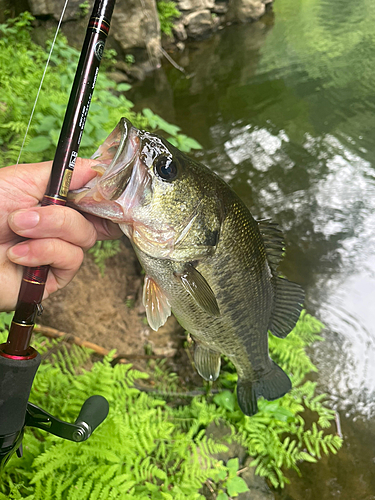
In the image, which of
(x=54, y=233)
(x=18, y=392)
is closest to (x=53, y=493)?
(x=18, y=392)

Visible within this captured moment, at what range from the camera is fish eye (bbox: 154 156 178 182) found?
114 centimetres

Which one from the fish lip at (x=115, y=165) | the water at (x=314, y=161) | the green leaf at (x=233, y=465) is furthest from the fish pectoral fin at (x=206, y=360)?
the water at (x=314, y=161)

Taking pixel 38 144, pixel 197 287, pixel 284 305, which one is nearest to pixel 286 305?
pixel 284 305

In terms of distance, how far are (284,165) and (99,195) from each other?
5753 mm

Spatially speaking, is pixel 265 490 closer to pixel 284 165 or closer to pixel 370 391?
pixel 370 391

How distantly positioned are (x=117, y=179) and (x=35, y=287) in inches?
16.1

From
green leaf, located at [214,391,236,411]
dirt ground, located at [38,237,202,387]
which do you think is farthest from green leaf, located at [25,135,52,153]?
green leaf, located at [214,391,236,411]

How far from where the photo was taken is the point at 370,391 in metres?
3.72

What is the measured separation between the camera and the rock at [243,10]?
12200mm

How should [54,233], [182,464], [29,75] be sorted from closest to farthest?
[54,233] → [182,464] → [29,75]

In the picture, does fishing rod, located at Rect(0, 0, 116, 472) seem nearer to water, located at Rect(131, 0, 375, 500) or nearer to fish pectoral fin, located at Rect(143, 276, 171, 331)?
fish pectoral fin, located at Rect(143, 276, 171, 331)

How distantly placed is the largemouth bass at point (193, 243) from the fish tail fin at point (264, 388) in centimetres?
30

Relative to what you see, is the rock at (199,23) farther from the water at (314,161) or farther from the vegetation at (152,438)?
the vegetation at (152,438)

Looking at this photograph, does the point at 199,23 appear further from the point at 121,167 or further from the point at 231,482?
the point at 231,482
